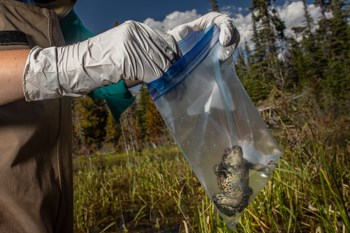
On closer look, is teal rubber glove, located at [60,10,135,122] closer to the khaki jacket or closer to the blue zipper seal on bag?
the khaki jacket

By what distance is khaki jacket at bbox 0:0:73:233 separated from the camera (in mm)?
1065

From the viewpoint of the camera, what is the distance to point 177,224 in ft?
11.4

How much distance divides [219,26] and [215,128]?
0.40 meters

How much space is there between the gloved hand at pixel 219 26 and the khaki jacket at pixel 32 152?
54 cm

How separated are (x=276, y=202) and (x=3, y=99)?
234cm

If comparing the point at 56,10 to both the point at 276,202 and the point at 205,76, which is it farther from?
the point at 276,202

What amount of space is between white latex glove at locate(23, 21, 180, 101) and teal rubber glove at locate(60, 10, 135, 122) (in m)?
0.56

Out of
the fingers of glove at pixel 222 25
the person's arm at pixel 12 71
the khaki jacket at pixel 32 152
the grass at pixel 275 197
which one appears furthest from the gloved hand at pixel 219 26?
the grass at pixel 275 197

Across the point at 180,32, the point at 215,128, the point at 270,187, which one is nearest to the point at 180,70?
the point at 215,128

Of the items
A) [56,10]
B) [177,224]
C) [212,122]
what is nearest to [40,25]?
[56,10]

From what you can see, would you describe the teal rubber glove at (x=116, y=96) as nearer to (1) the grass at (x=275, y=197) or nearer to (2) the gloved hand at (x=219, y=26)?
(2) the gloved hand at (x=219, y=26)

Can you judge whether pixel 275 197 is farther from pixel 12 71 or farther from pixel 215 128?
pixel 12 71

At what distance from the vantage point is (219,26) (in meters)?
1.23

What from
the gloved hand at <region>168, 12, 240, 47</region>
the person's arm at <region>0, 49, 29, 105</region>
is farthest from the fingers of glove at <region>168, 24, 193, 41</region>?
the person's arm at <region>0, 49, 29, 105</region>
